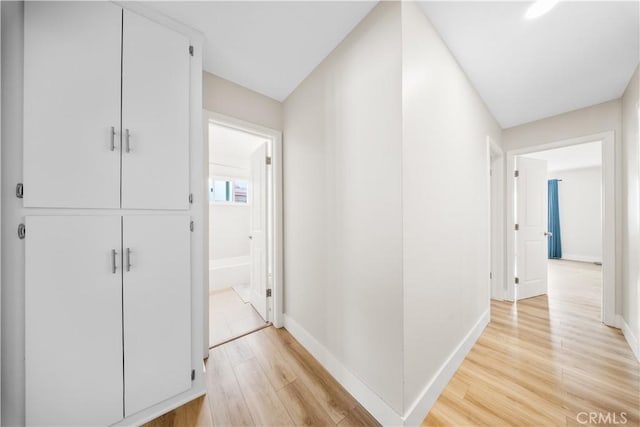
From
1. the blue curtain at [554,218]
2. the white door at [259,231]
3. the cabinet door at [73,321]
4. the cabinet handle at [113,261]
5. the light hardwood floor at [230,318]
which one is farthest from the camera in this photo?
the blue curtain at [554,218]

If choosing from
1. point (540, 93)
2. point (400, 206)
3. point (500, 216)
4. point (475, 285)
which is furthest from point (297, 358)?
point (540, 93)

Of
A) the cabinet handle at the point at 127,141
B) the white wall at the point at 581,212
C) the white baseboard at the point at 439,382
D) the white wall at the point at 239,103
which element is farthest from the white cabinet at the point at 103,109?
the white wall at the point at 581,212

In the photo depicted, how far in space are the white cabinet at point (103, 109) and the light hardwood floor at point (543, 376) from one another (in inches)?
86.3

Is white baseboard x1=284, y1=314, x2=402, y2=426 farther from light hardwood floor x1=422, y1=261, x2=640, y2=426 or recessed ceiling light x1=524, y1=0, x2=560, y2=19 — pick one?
recessed ceiling light x1=524, y1=0, x2=560, y2=19

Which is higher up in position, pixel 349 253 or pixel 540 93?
pixel 540 93

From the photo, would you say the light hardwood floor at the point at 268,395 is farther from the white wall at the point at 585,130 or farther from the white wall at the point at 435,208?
the white wall at the point at 585,130

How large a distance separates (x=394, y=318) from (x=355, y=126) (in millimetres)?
1197

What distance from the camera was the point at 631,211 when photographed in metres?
2.01

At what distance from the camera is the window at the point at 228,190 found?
13.6 ft

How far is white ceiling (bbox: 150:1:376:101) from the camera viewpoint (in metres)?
1.31

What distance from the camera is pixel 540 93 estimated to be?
7.16 feet

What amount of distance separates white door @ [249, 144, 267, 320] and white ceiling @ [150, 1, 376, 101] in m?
0.83

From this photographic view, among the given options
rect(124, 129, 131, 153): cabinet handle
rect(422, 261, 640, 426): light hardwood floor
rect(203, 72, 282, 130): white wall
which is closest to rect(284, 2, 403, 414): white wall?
rect(203, 72, 282, 130): white wall

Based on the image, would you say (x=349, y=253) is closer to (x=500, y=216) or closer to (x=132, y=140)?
(x=132, y=140)
